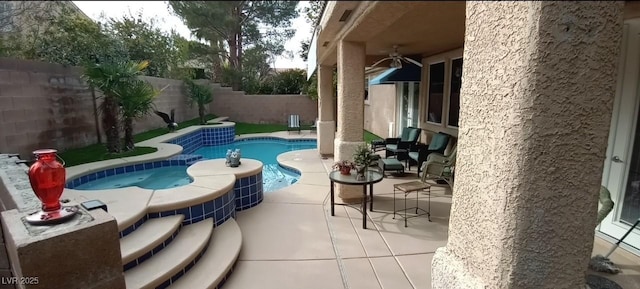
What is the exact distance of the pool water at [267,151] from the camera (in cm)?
885

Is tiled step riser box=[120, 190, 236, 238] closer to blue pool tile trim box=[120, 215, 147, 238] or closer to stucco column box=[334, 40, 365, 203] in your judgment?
blue pool tile trim box=[120, 215, 147, 238]

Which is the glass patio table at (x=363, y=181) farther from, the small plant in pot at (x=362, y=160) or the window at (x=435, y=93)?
the window at (x=435, y=93)

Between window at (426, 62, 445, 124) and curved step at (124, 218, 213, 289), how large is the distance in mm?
7125

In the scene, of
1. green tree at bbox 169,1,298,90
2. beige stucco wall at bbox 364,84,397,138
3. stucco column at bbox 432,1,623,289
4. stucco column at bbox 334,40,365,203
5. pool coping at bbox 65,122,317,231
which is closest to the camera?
green tree at bbox 169,1,298,90

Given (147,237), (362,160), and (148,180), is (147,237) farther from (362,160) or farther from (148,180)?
(148,180)

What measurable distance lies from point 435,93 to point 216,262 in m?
7.70

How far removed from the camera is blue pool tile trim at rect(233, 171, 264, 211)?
5.53 meters

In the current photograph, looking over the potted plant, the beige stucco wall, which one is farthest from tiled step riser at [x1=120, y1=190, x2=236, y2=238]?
the beige stucco wall

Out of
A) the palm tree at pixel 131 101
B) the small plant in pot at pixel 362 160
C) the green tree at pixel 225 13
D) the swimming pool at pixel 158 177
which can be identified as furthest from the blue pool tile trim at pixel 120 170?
the green tree at pixel 225 13

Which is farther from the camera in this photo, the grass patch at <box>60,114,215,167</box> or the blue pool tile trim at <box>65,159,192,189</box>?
the grass patch at <box>60,114,215,167</box>

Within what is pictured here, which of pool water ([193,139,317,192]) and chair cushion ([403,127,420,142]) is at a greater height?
chair cushion ([403,127,420,142])

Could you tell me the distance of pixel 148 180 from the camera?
709 cm

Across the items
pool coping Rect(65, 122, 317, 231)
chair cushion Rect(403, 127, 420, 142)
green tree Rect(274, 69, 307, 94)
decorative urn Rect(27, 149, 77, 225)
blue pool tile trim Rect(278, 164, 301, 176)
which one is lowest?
blue pool tile trim Rect(278, 164, 301, 176)

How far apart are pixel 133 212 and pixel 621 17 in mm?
4493
